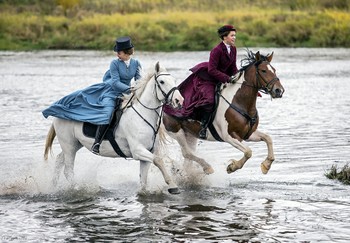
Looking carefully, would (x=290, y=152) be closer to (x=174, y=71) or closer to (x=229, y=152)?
(x=229, y=152)

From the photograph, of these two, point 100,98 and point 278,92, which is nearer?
point 278,92

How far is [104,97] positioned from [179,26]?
131 feet

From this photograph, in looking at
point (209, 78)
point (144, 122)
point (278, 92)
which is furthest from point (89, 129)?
point (278, 92)

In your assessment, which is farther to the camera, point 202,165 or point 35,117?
point 35,117

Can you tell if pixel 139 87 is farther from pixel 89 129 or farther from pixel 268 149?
pixel 268 149

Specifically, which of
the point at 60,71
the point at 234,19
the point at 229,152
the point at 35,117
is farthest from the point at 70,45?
the point at 229,152

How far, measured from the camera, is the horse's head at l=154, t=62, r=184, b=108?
1116 centimetres

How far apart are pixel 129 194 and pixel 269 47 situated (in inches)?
1432

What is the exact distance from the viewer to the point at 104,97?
12500mm

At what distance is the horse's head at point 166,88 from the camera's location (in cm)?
1116

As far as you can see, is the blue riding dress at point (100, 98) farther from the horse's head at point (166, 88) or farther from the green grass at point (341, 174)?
the green grass at point (341, 174)

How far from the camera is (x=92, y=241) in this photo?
32.4ft

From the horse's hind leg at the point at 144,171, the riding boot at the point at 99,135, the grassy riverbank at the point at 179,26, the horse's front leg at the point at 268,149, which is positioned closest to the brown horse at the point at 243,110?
the horse's front leg at the point at 268,149

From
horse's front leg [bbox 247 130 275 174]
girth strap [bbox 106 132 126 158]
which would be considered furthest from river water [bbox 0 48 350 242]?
girth strap [bbox 106 132 126 158]
